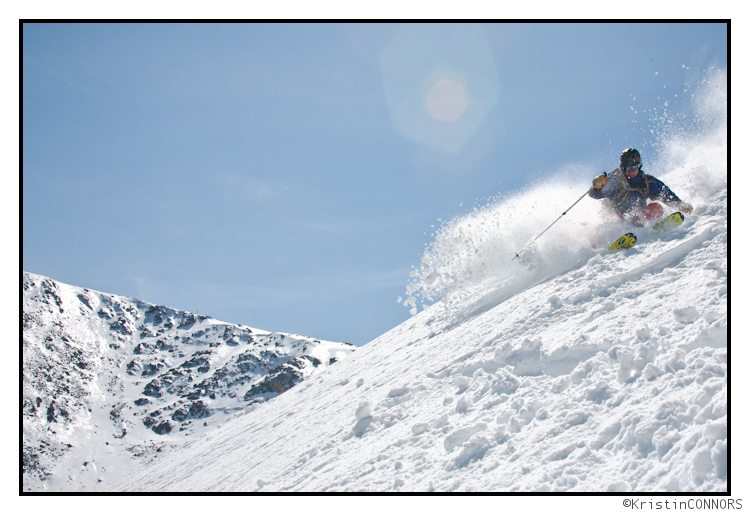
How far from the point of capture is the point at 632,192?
8727 mm

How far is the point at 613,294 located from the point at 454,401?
8.82ft

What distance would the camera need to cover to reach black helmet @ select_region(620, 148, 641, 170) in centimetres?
863

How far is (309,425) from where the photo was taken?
298 inches

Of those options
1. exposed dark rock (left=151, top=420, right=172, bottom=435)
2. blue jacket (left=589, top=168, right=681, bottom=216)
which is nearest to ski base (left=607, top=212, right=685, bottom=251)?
blue jacket (left=589, top=168, right=681, bottom=216)

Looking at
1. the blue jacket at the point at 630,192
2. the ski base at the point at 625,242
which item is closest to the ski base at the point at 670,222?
the ski base at the point at 625,242

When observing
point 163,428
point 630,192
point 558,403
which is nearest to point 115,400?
point 163,428

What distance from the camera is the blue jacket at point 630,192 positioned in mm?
8430

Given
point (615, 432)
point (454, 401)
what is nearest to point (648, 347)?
point (615, 432)

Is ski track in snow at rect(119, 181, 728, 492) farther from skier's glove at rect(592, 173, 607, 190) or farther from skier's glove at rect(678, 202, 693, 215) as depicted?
skier's glove at rect(592, 173, 607, 190)

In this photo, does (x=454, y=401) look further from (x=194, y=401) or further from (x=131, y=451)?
(x=194, y=401)

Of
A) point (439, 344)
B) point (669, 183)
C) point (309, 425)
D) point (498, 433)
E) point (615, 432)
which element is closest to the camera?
point (615, 432)

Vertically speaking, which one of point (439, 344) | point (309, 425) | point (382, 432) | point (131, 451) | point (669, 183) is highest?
point (131, 451)

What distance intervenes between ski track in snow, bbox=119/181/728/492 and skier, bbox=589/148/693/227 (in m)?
0.87

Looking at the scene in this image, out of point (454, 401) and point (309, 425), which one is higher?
point (309, 425)
